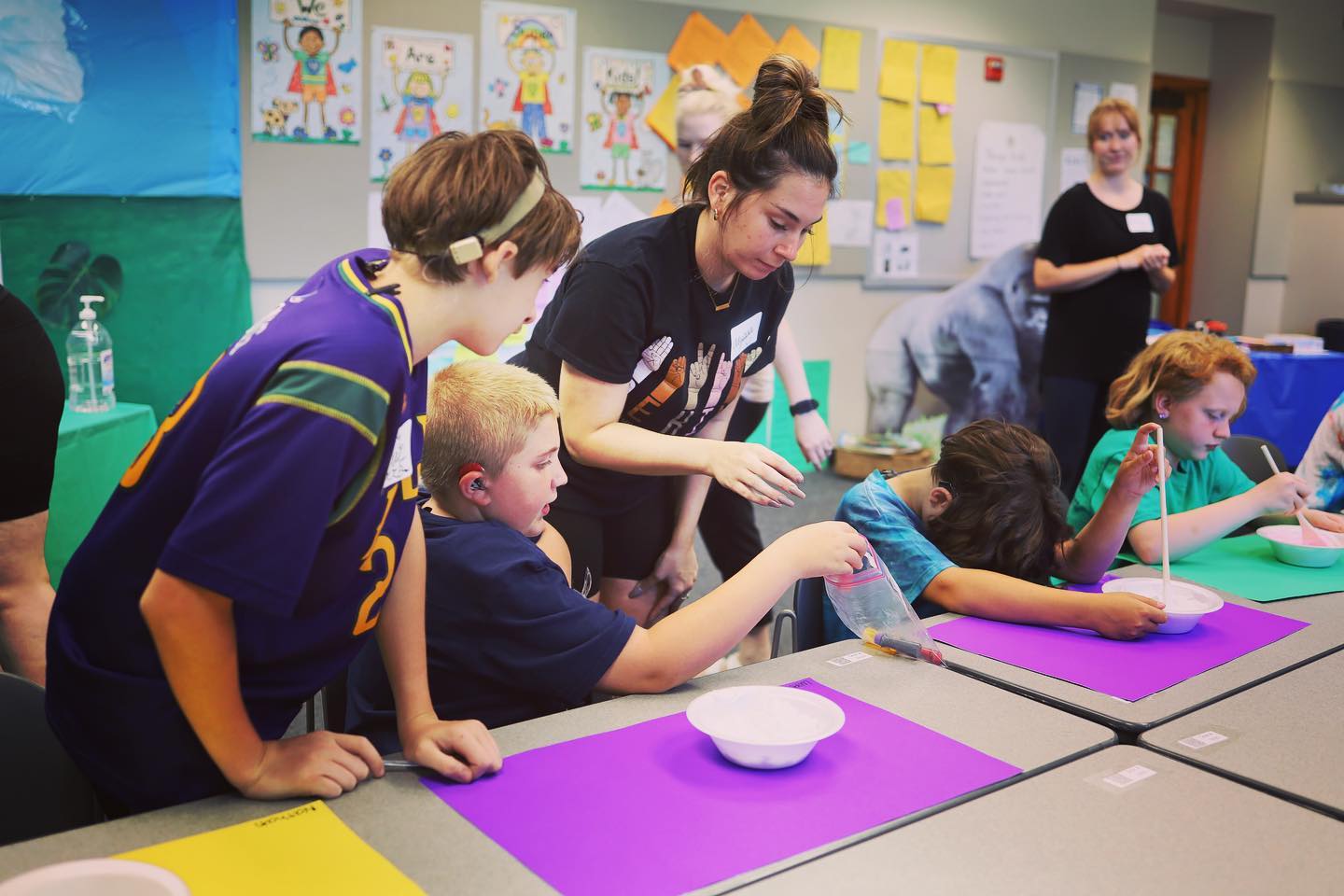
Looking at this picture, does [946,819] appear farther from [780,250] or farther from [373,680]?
[780,250]

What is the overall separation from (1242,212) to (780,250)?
6.18 metres

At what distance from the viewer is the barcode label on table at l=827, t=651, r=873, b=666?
4.46ft

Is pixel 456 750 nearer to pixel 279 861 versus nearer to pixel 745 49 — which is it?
pixel 279 861

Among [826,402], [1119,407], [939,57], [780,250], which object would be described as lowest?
[826,402]

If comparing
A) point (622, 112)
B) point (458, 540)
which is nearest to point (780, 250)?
point (458, 540)

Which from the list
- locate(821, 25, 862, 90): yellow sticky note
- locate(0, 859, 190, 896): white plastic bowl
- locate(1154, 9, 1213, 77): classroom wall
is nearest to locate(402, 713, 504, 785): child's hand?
locate(0, 859, 190, 896): white plastic bowl

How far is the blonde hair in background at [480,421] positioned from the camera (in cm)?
134

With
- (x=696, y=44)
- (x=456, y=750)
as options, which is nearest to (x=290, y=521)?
(x=456, y=750)

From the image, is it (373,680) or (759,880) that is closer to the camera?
(759,880)

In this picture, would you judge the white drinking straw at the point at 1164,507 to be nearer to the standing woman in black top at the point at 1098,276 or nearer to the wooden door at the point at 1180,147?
the standing woman in black top at the point at 1098,276

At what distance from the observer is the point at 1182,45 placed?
654 centimetres

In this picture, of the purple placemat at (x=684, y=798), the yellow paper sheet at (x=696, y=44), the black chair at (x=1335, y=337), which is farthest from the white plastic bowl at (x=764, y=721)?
the black chair at (x=1335, y=337)

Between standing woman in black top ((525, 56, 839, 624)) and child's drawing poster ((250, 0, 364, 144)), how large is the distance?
7.13ft

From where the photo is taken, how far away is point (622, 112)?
4160mm
